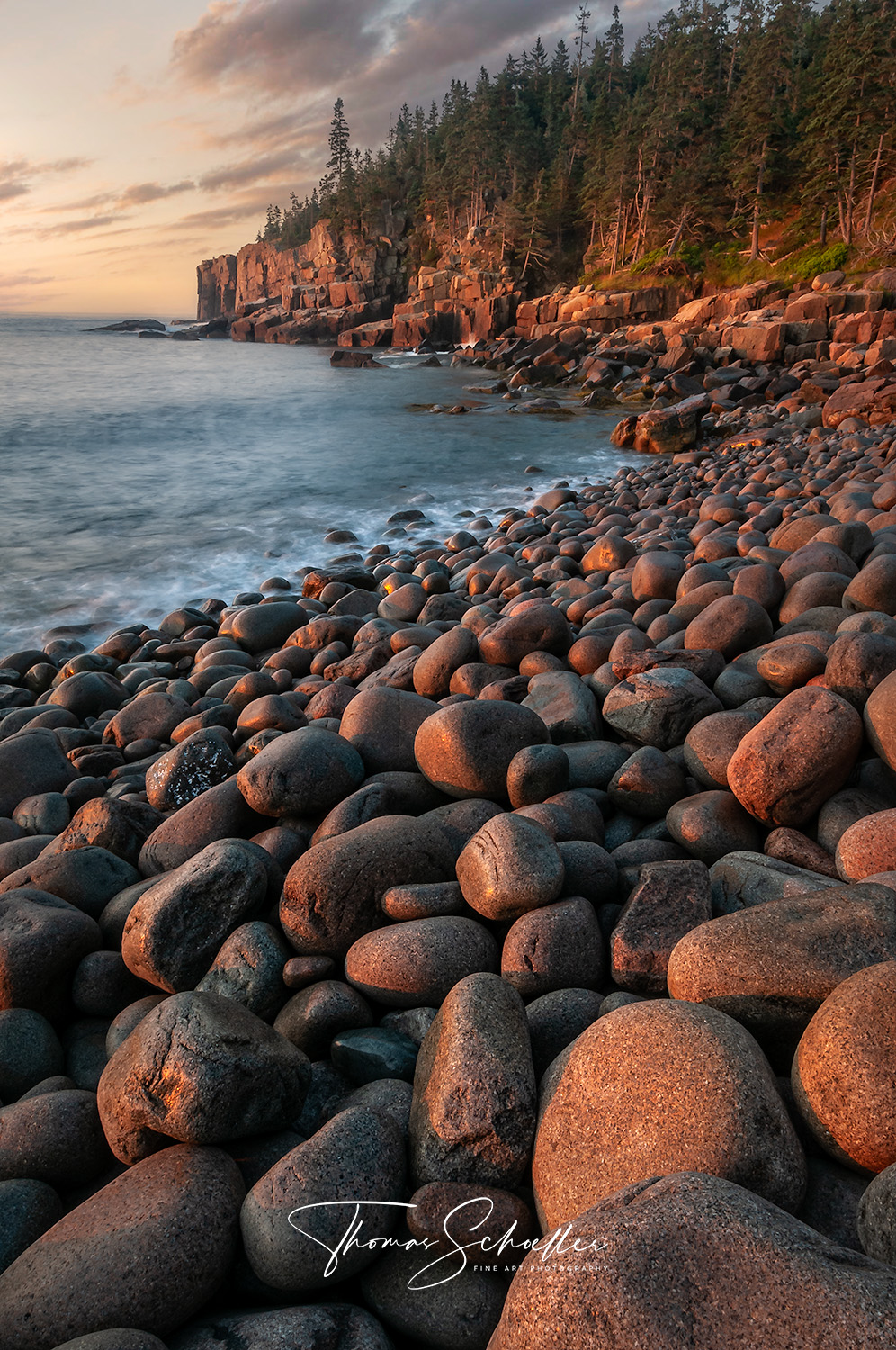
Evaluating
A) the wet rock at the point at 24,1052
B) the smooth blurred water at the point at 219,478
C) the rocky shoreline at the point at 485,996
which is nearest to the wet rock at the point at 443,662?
the rocky shoreline at the point at 485,996

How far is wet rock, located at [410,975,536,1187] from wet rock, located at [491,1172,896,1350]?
553 mm

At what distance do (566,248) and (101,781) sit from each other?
62816 millimetres

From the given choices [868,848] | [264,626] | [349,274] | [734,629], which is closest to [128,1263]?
[868,848]

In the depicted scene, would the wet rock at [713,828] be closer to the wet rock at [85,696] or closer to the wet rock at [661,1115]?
the wet rock at [661,1115]

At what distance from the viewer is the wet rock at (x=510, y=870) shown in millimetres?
2623

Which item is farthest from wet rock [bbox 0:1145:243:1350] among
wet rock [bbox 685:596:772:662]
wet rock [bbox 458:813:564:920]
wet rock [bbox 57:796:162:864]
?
wet rock [bbox 685:596:772:662]

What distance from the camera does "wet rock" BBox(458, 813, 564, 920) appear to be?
2623 mm

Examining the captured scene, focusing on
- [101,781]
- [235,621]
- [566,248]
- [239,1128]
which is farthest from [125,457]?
[566,248]

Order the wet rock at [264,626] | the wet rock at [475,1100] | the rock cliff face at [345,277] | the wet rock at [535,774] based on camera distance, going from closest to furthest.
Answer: the wet rock at [475,1100], the wet rock at [535,774], the wet rock at [264,626], the rock cliff face at [345,277]

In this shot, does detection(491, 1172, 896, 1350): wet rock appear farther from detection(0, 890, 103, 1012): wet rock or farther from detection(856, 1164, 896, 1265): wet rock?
detection(0, 890, 103, 1012): wet rock

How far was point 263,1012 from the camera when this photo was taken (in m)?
2.72

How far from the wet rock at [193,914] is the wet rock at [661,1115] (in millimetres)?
1451

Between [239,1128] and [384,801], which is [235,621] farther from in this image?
[239,1128]

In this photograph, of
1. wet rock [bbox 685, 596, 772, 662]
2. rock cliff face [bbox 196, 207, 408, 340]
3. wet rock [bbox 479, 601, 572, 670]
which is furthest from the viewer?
rock cliff face [bbox 196, 207, 408, 340]
